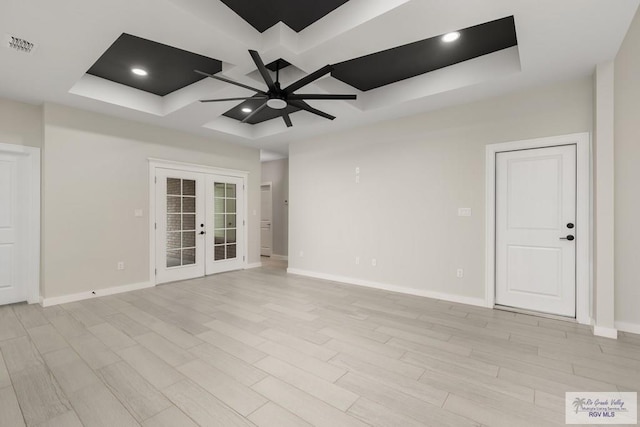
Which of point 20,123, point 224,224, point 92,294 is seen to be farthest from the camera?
point 224,224

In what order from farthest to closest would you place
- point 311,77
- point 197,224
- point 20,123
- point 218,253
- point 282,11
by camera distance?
1. point 218,253
2. point 197,224
3. point 20,123
4. point 311,77
5. point 282,11

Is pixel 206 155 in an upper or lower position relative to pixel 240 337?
upper

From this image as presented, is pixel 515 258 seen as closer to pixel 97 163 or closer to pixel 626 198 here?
pixel 626 198

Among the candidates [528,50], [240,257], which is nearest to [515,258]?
[528,50]

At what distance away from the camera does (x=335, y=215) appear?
5.54 metres

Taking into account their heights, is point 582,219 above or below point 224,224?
above

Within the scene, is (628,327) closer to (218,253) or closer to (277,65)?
(277,65)

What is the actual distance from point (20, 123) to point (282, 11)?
4120mm

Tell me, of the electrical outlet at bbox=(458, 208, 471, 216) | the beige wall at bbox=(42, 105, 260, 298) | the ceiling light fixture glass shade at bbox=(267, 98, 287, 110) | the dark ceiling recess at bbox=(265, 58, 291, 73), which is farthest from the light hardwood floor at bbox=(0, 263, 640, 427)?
the dark ceiling recess at bbox=(265, 58, 291, 73)

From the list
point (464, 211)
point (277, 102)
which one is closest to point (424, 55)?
point (277, 102)

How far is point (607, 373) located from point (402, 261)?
2.58m

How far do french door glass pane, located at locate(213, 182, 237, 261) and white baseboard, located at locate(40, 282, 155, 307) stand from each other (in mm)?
1494

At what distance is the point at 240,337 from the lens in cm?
294

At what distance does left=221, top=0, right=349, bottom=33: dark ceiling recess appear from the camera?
2.49 metres
